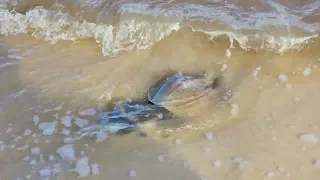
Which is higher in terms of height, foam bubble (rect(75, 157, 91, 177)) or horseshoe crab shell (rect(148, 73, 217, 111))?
horseshoe crab shell (rect(148, 73, 217, 111))

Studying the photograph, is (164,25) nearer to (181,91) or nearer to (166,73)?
(166,73)

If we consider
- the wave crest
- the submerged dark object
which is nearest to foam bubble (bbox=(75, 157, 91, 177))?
the submerged dark object

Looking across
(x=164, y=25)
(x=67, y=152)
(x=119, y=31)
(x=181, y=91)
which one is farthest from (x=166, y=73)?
(x=67, y=152)

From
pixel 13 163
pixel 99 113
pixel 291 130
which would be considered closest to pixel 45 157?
pixel 13 163

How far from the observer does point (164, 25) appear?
11.4ft

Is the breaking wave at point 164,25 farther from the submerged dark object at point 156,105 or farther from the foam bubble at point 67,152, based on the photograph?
the foam bubble at point 67,152

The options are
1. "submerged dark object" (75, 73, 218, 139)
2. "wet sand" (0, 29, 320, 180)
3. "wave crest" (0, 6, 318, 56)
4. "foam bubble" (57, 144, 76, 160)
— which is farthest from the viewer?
"wave crest" (0, 6, 318, 56)

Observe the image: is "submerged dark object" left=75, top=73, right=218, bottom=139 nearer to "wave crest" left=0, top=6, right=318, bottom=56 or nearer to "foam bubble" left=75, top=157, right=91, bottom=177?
"foam bubble" left=75, top=157, right=91, bottom=177

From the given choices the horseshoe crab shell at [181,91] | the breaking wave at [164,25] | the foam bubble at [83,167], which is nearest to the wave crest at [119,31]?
the breaking wave at [164,25]

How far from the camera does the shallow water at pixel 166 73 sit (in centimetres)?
262

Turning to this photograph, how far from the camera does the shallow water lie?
262cm

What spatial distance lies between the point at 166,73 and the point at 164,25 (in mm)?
487

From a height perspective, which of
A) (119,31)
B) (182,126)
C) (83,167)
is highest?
(119,31)

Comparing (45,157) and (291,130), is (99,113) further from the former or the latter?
(291,130)
